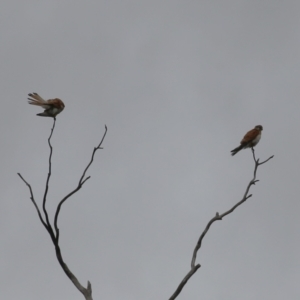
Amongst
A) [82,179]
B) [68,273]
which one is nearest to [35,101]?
[82,179]

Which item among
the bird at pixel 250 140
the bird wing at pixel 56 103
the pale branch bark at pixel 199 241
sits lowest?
the pale branch bark at pixel 199 241

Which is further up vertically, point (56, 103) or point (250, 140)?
point (56, 103)

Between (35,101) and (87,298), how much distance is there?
194 inches

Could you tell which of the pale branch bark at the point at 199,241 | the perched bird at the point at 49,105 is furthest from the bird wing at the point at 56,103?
the pale branch bark at the point at 199,241

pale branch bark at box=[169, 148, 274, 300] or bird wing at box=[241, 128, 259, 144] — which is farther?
bird wing at box=[241, 128, 259, 144]

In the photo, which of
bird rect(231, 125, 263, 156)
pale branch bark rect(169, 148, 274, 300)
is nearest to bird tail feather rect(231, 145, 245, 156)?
bird rect(231, 125, 263, 156)

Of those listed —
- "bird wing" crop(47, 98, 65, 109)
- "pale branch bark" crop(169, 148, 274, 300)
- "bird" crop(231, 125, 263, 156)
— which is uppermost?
"bird wing" crop(47, 98, 65, 109)

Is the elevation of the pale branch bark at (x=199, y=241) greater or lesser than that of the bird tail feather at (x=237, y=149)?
lesser

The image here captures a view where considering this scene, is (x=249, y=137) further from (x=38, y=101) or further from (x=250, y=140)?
(x=38, y=101)

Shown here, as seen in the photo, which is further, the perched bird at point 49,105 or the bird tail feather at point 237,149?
the bird tail feather at point 237,149

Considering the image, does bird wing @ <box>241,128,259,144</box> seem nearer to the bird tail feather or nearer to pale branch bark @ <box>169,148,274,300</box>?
the bird tail feather

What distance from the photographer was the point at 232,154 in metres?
14.4

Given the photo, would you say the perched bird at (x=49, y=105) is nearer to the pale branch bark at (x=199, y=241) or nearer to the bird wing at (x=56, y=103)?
the bird wing at (x=56, y=103)

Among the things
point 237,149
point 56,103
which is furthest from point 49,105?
point 237,149
